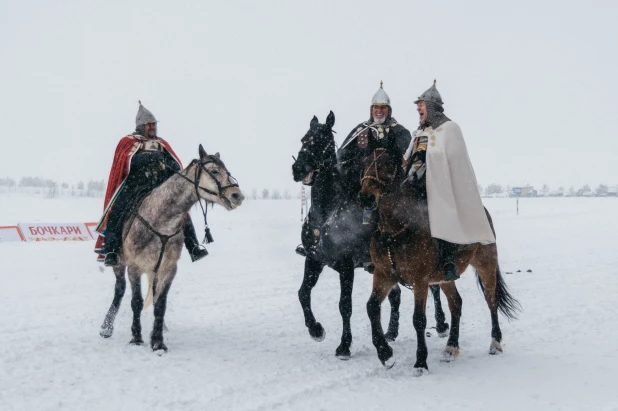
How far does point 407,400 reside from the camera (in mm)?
4820

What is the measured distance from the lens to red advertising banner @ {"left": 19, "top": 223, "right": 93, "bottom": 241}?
19.2 m

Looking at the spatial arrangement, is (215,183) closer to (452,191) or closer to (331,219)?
(331,219)

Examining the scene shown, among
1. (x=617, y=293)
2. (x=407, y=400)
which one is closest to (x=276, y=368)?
(x=407, y=400)

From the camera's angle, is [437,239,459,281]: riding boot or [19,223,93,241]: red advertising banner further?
[19,223,93,241]: red advertising banner

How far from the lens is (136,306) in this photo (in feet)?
22.9

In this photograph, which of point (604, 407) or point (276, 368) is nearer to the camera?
point (604, 407)

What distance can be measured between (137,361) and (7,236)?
16.0 metres

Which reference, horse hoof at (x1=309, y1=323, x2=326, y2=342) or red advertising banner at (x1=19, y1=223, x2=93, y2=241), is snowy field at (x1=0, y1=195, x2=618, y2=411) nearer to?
horse hoof at (x1=309, y1=323, x2=326, y2=342)

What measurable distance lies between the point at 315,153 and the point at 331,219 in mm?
883

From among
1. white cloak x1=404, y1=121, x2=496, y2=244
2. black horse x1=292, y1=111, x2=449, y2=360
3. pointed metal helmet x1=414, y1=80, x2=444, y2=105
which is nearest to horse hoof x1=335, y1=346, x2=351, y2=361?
black horse x1=292, y1=111, x2=449, y2=360

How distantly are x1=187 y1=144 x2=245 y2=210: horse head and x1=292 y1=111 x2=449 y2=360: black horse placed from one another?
3.57ft

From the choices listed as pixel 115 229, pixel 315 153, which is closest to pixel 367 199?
pixel 315 153

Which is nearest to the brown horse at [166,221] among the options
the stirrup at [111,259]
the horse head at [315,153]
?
the stirrup at [111,259]

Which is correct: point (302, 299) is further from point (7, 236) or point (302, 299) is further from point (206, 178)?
point (7, 236)
